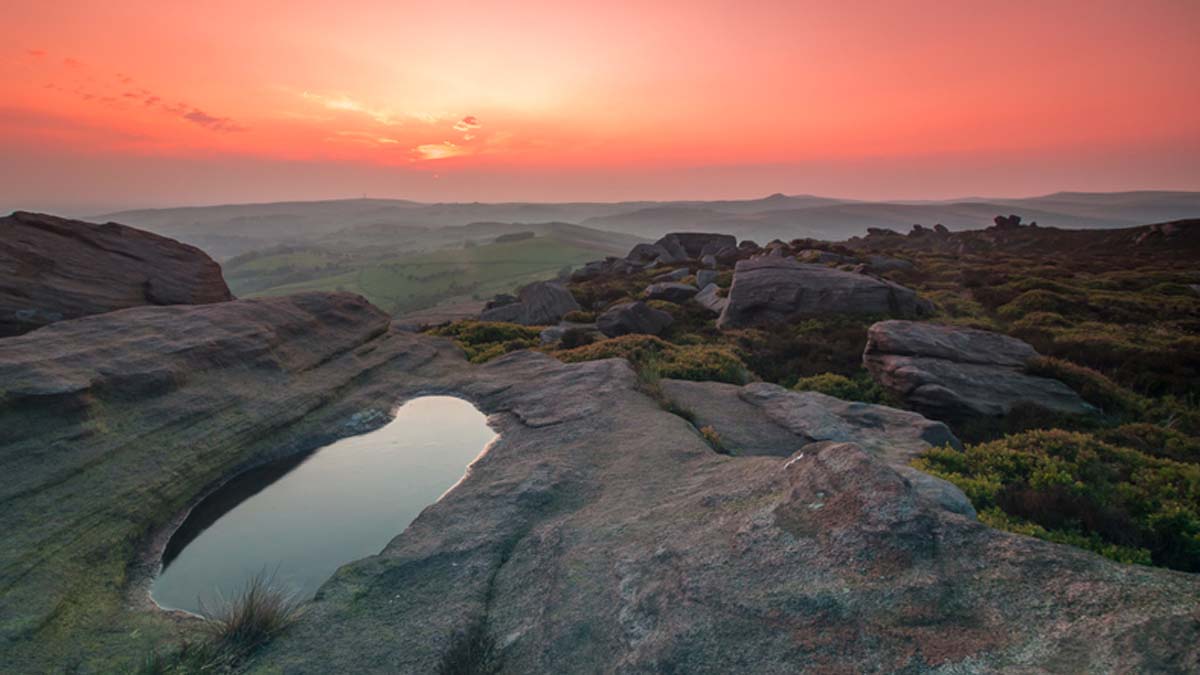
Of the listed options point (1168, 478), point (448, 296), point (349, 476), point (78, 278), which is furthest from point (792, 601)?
point (448, 296)

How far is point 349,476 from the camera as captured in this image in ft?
40.0

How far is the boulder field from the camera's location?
505 centimetres

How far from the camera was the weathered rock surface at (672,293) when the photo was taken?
3841 cm

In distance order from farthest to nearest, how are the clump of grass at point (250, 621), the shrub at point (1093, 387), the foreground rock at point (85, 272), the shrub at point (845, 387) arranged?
1. the shrub at point (845, 387)
2. the shrub at point (1093, 387)
3. the foreground rock at point (85, 272)
4. the clump of grass at point (250, 621)

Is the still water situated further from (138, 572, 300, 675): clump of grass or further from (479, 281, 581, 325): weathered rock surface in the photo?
(479, 281, 581, 325): weathered rock surface

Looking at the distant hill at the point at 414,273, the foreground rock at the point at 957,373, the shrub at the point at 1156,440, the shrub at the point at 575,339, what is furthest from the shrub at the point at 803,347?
the distant hill at the point at 414,273

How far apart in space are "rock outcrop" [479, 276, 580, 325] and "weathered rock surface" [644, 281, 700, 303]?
5.99 metres

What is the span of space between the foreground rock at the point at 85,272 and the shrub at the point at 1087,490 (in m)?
24.6

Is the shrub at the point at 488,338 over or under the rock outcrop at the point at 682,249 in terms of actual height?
under

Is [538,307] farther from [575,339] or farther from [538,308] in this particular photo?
[575,339]

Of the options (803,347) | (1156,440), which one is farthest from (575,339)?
(1156,440)

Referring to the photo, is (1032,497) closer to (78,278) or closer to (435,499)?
(435,499)

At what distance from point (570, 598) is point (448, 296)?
100756 millimetres

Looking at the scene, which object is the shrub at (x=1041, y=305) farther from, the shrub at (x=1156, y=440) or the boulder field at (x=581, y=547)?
the boulder field at (x=581, y=547)
